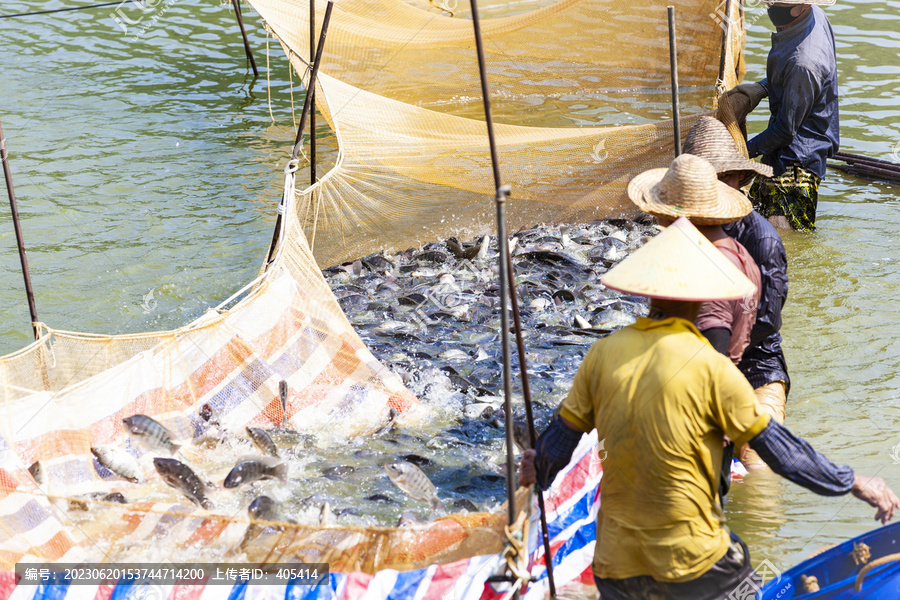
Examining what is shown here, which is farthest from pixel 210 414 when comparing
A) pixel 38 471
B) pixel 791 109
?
pixel 791 109

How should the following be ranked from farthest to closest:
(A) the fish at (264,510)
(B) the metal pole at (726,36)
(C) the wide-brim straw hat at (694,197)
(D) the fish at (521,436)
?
(B) the metal pole at (726,36), (D) the fish at (521,436), (A) the fish at (264,510), (C) the wide-brim straw hat at (694,197)

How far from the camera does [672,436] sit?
80.9 inches

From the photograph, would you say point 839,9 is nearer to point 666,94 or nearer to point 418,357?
point 666,94

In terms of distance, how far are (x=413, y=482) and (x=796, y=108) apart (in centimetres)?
411

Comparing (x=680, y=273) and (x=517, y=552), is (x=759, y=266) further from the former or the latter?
(x=517, y=552)

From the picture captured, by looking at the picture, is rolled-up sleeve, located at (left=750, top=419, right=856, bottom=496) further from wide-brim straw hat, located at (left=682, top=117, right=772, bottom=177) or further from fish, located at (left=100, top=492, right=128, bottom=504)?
fish, located at (left=100, top=492, right=128, bottom=504)

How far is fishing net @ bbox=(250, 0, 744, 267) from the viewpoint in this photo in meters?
5.77

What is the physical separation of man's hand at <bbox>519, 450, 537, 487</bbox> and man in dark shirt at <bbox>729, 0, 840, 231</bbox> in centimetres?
412

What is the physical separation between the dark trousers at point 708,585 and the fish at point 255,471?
160 centimetres

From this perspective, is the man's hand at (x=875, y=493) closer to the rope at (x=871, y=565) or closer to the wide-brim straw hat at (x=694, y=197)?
the rope at (x=871, y=565)

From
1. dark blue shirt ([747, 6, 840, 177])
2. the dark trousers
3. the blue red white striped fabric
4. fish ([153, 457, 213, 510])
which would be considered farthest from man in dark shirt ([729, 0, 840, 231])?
fish ([153, 457, 213, 510])

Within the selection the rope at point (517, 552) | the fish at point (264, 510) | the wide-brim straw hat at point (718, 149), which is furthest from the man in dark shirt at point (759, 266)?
the fish at point (264, 510)

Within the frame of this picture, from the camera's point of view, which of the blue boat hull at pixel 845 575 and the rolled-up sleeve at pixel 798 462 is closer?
the rolled-up sleeve at pixel 798 462

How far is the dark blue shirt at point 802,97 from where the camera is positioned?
5527mm
